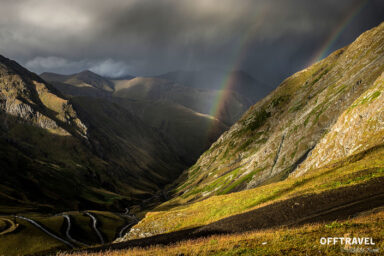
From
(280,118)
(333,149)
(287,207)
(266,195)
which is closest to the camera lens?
(287,207)

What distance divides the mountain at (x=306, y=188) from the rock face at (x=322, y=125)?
393mm

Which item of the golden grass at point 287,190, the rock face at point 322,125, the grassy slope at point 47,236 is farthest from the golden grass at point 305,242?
the grassy slope at point 47,236

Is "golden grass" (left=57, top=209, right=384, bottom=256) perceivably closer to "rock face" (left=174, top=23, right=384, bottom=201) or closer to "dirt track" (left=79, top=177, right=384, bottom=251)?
"dirt track" (left=79, top=177, right=384, bottom=251)

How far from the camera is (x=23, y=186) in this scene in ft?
614

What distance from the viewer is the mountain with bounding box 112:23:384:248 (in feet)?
67.0

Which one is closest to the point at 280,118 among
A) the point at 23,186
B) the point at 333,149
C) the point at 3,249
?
the point at 333,149

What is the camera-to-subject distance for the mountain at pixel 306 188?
20422 mm

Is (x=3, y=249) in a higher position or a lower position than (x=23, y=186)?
lower

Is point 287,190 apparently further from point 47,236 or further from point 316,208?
point 47,236

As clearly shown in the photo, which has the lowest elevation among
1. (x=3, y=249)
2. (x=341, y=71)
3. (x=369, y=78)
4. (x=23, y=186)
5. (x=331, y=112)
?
(x=3, y=249)

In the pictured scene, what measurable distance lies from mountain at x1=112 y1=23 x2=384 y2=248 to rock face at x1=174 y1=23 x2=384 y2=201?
1.29 feet

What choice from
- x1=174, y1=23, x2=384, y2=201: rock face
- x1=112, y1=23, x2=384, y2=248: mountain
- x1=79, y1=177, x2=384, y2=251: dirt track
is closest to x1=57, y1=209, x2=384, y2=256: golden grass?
x1=112, y1=23, x2=384, y2=248: mountain

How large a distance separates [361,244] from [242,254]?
6961 mm

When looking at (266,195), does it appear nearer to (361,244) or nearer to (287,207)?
(287,207)
